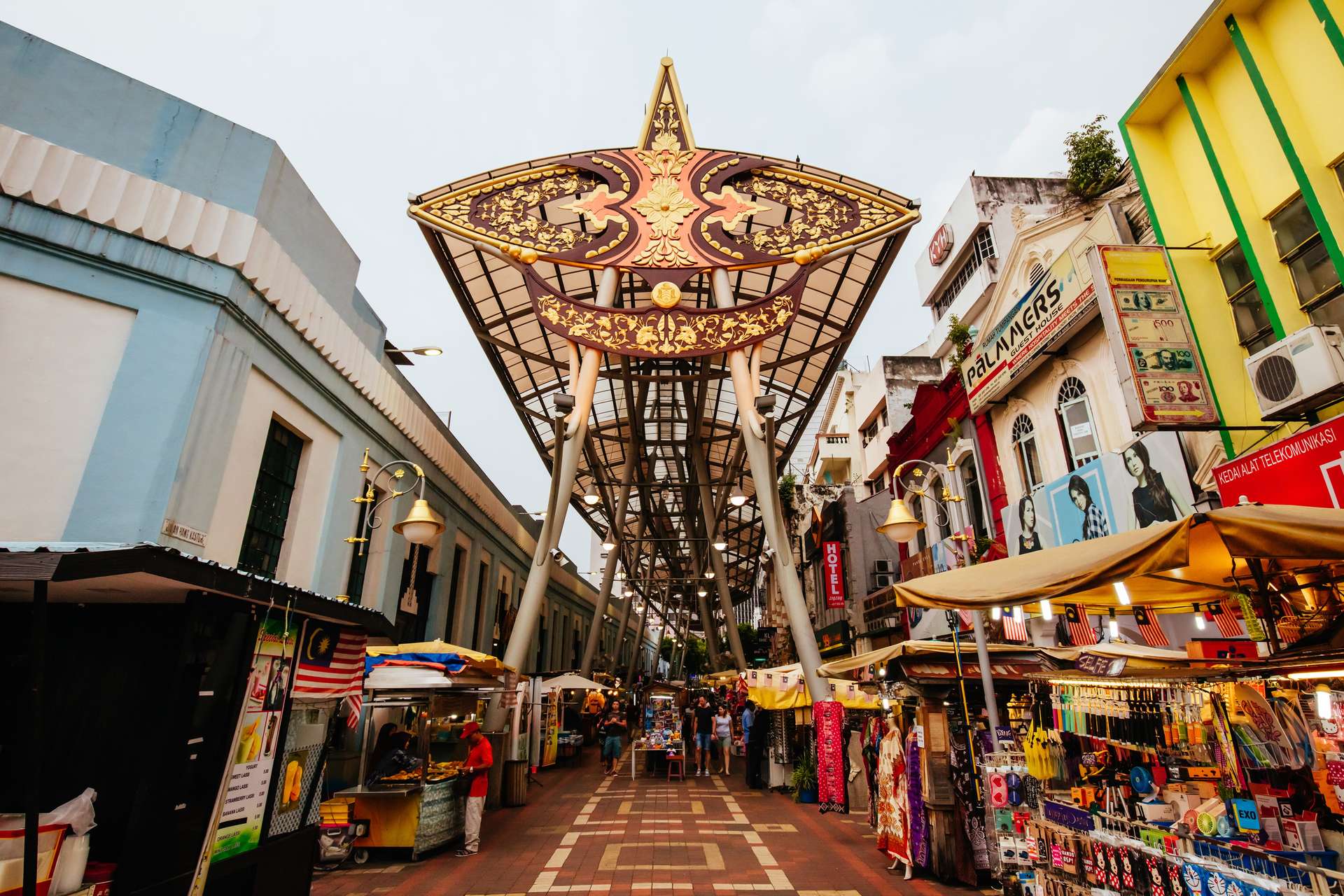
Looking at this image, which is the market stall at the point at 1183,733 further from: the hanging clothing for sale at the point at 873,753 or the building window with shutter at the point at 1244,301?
the building window with shutter at the point at 1244,301

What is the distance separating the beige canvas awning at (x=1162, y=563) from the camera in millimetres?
3162

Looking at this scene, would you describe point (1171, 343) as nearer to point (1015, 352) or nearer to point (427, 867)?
point (1015, 352)

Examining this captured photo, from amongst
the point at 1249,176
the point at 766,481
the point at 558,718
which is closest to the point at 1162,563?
the point at 1249,176

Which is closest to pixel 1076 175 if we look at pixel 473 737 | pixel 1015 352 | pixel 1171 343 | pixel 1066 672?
pixel 1015 352

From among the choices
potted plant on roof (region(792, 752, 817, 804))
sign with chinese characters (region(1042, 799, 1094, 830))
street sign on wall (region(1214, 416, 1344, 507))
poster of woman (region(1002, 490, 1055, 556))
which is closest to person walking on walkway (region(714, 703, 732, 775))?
potted plant on roof (region(792, 752, 817, 804))

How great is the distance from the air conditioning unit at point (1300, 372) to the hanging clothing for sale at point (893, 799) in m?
5.15

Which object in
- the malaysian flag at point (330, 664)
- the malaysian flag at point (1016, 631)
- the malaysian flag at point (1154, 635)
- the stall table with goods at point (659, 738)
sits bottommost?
the stall table with goods at point (659, 738)

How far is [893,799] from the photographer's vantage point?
7223 mm

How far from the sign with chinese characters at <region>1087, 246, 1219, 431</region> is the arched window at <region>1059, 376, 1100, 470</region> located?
2542mm

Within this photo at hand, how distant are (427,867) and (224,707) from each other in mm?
4290

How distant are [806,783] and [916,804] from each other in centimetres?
497

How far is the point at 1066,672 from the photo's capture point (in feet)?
18.8

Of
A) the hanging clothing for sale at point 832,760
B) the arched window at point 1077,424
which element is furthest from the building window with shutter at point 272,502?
the arched window at point 1077,424

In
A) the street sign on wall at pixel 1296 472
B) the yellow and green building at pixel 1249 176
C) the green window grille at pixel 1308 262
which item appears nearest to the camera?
the street sign on wall at pixel 1296 472
